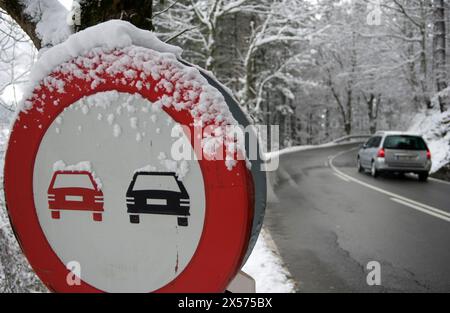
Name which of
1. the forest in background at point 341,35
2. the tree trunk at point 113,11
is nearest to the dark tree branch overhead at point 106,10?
the tree trunk at point 113,11

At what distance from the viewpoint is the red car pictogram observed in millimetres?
1257

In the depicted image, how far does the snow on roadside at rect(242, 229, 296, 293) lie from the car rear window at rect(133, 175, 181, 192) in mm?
3096

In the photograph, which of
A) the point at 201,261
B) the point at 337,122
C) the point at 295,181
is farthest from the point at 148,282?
the point at 337,122

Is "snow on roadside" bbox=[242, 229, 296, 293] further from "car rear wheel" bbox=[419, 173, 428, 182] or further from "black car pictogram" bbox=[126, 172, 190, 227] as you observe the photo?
"car rear wheel" bbox=[419, 173, 428, 182]

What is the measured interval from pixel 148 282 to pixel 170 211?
252 mm

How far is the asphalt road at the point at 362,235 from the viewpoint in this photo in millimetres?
4508

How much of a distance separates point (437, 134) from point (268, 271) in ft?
47.0

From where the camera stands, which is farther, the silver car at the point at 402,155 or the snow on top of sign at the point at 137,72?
the silver car at the point at 402,155

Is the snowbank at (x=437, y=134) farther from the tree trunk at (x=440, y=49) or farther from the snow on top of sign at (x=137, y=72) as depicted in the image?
the snow on top of sign at (x=137, y=72)

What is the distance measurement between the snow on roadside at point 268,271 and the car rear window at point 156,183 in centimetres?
310

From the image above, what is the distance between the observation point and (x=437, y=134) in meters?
16.2

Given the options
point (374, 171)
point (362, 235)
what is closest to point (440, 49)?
point (374, 171)

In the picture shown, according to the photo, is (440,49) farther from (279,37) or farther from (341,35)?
(279,37)

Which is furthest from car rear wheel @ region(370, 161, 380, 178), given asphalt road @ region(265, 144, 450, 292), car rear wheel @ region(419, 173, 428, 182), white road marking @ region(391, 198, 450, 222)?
white road marking @ region(391, 198, 450, 222)
